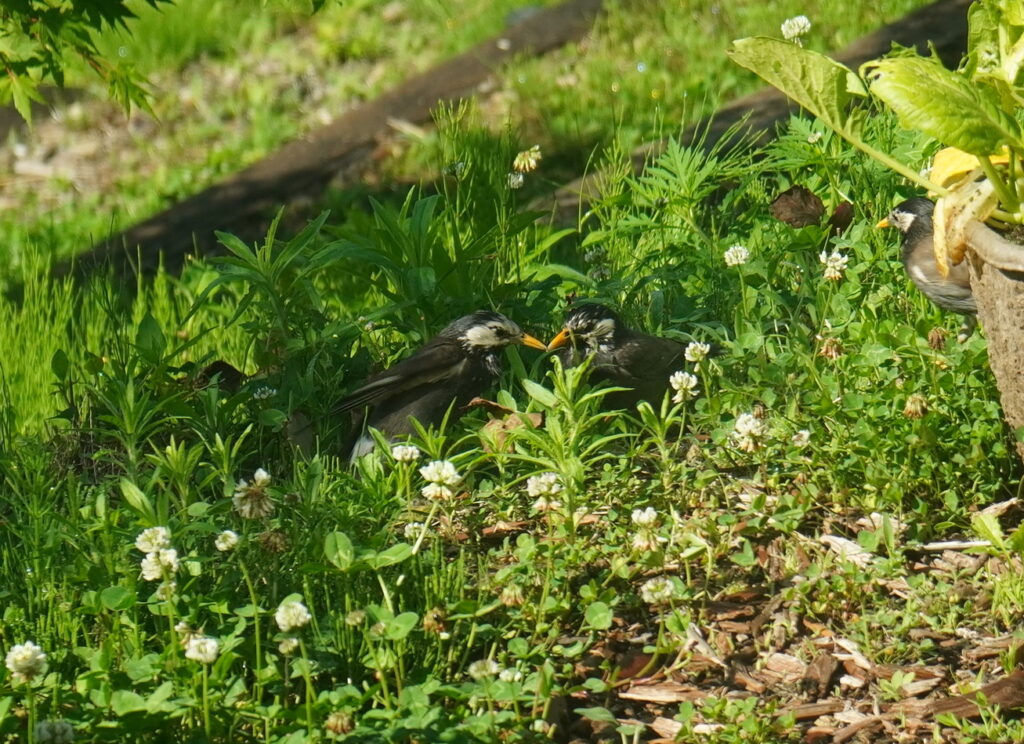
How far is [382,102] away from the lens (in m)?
10.5

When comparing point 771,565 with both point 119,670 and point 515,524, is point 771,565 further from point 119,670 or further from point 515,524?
point 119,670

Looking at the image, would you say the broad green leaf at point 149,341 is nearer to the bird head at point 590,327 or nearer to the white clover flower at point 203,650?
the bird head at point 590,327

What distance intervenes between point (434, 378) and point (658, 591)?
1539 millimetres

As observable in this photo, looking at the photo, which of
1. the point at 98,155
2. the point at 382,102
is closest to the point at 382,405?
the point at 382,102

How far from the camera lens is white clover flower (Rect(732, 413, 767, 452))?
407cm

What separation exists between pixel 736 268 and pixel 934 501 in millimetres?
1482

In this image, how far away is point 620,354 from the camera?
4785mm

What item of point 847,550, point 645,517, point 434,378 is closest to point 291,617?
point 645,517

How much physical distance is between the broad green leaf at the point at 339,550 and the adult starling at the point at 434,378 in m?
1.28

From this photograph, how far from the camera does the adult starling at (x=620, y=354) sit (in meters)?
4.79

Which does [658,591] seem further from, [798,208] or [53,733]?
[798,208]

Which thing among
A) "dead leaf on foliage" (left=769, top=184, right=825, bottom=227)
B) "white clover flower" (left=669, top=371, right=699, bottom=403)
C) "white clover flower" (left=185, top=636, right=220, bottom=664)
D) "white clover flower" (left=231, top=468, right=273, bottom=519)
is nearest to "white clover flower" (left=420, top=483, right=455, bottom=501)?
"white clover flower" (left=231, top=468, right=273, bottom=519)

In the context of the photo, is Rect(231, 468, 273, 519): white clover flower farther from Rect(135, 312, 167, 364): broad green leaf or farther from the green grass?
Rect(135, 312, 167, 364): broad green leaf

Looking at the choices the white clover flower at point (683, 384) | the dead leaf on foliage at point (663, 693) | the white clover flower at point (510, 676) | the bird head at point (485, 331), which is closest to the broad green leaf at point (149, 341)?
the bird head at point (485, 331)
